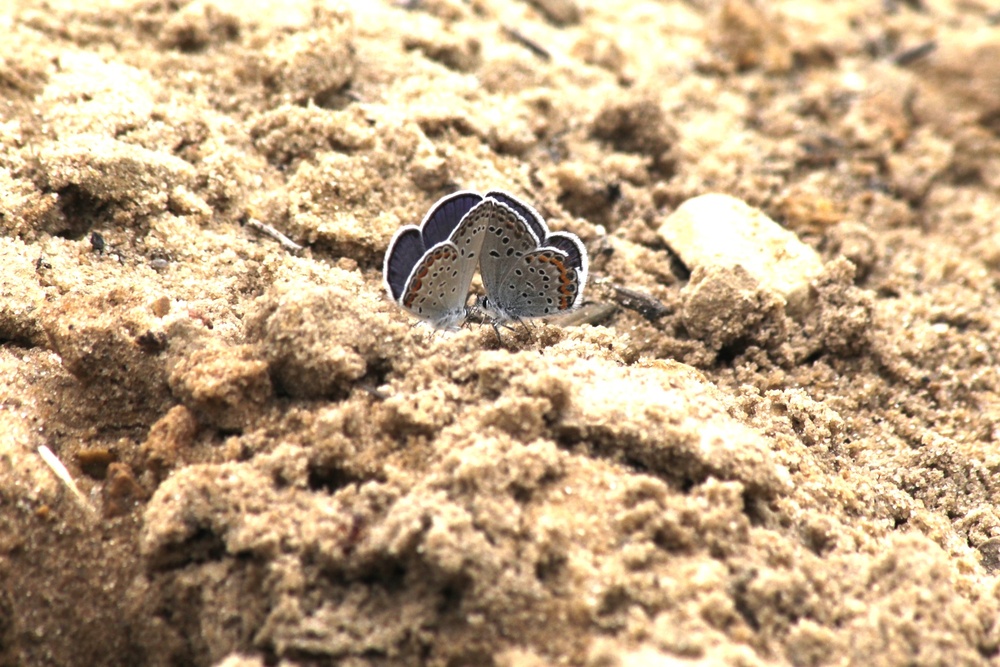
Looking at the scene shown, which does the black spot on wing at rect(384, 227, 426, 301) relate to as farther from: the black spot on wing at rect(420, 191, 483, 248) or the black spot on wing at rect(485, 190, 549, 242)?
the black spot on wing at rect(485, 190, 549, 242)

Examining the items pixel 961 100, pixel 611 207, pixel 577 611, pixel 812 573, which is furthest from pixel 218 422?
pixel 961 100

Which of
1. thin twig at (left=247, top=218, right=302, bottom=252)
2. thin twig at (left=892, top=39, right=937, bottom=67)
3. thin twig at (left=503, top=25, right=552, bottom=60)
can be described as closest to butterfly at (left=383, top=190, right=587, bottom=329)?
thin twig at (left=247, top=218, right=302, bottom=252)

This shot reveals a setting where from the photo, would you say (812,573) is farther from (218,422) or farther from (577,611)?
(218,422)

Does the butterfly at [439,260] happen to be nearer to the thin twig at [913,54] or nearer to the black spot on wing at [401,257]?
the black spot on wing at [401,257]

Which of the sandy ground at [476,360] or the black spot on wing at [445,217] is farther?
the black spot on wing at [445,217]

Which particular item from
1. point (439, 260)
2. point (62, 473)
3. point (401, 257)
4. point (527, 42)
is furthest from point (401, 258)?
point (527, 42)

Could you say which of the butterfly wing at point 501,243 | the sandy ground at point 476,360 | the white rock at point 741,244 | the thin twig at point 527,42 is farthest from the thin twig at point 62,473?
the thin twig at point 527,42
